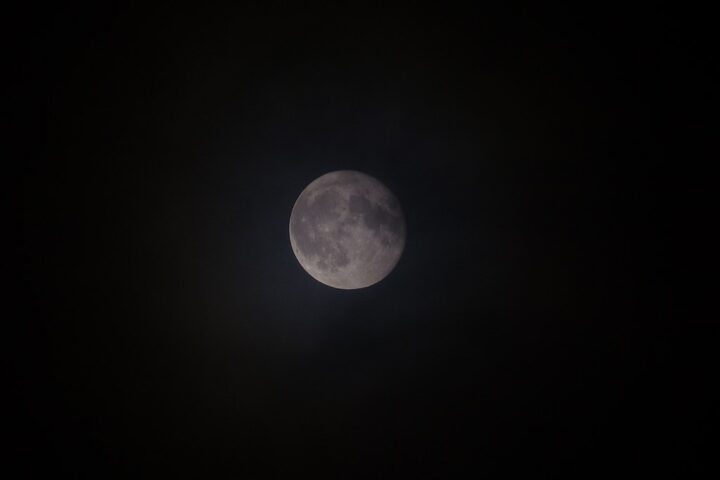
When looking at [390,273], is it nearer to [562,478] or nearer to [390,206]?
[390,206]

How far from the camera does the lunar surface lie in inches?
163

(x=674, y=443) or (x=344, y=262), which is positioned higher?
(x=344, y=262)

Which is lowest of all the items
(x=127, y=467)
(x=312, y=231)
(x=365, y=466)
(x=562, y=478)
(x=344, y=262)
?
(x=562, y=478)

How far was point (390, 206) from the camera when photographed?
14.2 feet

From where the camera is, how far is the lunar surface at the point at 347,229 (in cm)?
413

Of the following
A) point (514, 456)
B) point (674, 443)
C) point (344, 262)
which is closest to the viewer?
point (344, 262)

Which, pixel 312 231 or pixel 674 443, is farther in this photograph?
pixel 674 443

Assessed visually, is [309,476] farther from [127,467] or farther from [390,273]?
[390,273]

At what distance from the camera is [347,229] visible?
4.11 metres

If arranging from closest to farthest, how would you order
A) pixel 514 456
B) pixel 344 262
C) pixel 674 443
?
1. pixel 344 262
2. pixel 674 443
3. pixel 514 456

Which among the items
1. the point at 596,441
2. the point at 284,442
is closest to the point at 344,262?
the point at 284,442

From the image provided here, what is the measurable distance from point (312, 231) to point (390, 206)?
86cm

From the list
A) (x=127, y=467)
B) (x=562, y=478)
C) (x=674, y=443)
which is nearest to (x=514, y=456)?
(x=562, y=478)

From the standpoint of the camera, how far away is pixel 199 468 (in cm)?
521
